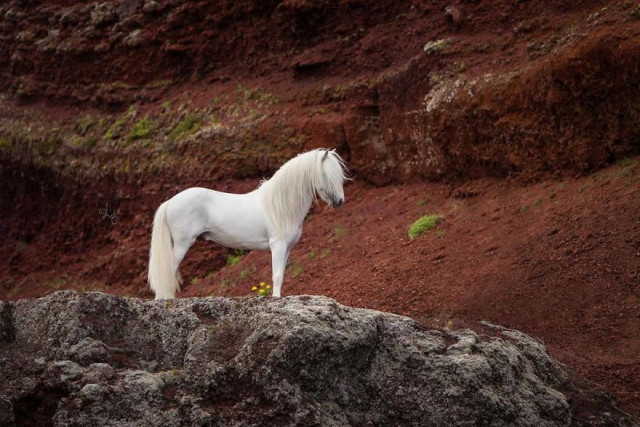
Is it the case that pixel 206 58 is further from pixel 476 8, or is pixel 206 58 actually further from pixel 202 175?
pixel 476 8

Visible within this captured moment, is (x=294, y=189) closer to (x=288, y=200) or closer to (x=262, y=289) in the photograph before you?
(x=288, y=200)

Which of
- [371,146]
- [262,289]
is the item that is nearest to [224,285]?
[262,289]

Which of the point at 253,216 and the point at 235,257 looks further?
the point at 235,257

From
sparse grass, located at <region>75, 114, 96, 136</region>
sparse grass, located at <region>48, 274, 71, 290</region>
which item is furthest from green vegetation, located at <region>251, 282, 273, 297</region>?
sparse grass, located at <region>75, 114, 96, 136</region>

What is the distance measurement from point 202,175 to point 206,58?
368cm

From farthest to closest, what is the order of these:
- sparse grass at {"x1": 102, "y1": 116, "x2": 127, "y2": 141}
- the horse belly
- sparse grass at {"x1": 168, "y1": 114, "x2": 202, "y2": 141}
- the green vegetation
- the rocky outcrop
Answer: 1. sparse grass at {"x1": 102, "y1": 116, "x2": 127, "y2": 141}
2. sparse grass at {"x1": 168, "y1": 114, "x2": 202, "y2": 141}
3. the green vegetation
4. the horse belly
5. the rocky outcrop

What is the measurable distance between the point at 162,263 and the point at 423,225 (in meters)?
5.88

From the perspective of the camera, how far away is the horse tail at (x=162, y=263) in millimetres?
10117

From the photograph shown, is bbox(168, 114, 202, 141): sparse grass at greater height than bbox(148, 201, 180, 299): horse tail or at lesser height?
lesser

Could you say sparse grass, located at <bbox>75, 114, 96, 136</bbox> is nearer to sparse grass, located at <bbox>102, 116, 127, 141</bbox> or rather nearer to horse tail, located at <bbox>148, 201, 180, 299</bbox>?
sparse grass, located at <bbox>102, 116, 127, 141</bbox>

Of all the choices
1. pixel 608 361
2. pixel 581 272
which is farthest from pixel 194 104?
pixel 608 361

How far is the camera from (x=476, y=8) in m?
17.4

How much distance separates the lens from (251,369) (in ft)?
19.8

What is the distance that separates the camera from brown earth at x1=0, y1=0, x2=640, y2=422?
11547 mm
